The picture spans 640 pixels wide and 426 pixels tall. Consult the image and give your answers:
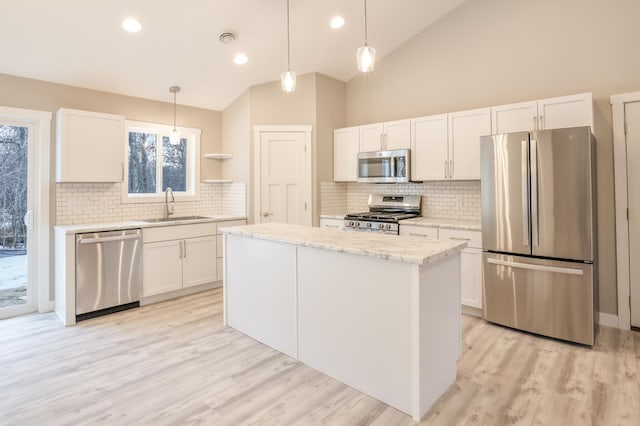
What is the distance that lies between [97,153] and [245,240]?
2169 mm

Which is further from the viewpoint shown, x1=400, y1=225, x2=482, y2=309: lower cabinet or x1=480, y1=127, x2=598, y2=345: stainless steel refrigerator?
x1=400, y1=225, x2=482, y2=309: lower cabinet

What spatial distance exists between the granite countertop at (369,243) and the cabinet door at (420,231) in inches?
55.2

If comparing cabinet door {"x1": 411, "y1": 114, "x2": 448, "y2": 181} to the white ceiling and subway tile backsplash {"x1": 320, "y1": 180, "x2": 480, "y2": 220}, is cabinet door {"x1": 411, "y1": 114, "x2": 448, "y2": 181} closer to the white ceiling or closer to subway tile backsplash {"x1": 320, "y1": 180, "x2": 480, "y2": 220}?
subway tile backsplash {"x1": 320, "y1": 180, "x2": 480, "y2": 220}

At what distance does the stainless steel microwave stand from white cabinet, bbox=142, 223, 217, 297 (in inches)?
84.8

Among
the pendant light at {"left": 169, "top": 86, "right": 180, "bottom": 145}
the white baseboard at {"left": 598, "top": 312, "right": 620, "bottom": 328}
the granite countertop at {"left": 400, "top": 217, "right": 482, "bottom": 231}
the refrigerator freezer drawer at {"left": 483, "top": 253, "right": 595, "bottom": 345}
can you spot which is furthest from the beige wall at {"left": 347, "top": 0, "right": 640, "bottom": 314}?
the pendant light at {"left": 169, "top": 86, "right": 180, "bottom": 145}

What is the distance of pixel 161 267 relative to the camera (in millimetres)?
4285

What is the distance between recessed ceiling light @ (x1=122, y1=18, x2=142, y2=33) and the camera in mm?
3365

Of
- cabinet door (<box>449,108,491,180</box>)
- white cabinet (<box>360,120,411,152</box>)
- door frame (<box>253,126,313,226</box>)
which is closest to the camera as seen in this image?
cabinet door (<box>449,108,491,180</box>)

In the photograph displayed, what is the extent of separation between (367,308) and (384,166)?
2727 millimetres

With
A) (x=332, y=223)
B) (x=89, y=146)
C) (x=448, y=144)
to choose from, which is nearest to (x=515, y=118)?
(x=448, y=144)

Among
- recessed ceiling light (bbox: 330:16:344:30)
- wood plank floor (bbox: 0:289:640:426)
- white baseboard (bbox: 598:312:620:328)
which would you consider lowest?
wood plank floor (bbox: 0:289:640:426)

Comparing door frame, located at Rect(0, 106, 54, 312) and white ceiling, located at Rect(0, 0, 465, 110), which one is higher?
white ceiling, located at Rect(0, 0, 465, 110)

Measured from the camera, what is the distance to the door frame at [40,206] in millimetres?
3863

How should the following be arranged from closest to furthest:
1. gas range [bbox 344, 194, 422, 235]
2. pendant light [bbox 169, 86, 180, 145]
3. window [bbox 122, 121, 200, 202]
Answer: gas range [bbox 344, 194, 422, 235] → pendant light [bbox 169, 86, 180, 145] → window [bbox 122, 121, 200, 202]
